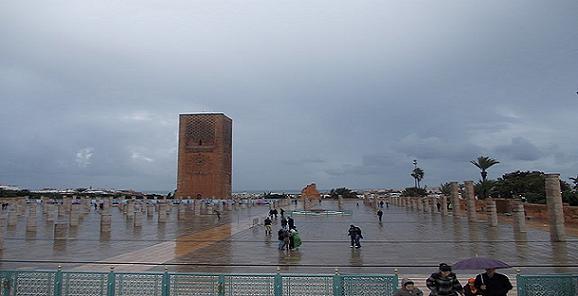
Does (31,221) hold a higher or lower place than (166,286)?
higher

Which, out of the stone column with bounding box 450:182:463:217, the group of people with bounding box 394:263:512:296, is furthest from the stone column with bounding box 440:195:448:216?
the group of people with bounding box 394:263:512:296

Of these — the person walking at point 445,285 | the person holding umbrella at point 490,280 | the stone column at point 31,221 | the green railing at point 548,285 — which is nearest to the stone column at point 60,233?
the stone column at point 31,221

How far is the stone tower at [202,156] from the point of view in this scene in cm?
6156

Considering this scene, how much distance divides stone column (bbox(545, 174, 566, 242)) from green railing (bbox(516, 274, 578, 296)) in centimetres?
1189

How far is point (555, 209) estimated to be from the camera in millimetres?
17609

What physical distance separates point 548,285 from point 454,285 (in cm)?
216

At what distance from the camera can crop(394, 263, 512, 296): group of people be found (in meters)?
5.36

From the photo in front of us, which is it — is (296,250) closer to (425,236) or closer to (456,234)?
(425,236)

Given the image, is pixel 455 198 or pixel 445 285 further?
pixel 455 198

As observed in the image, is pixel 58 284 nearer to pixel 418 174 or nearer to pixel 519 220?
pixel 519 220

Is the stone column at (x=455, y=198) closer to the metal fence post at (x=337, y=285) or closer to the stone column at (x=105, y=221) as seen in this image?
the stone column at (x=105, y=221)

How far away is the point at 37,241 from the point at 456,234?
17.7m

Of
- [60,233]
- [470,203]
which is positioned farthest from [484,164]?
[60,233]

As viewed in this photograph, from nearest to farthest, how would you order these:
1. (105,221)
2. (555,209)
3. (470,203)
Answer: (555,209), (105,221), (470,203)
